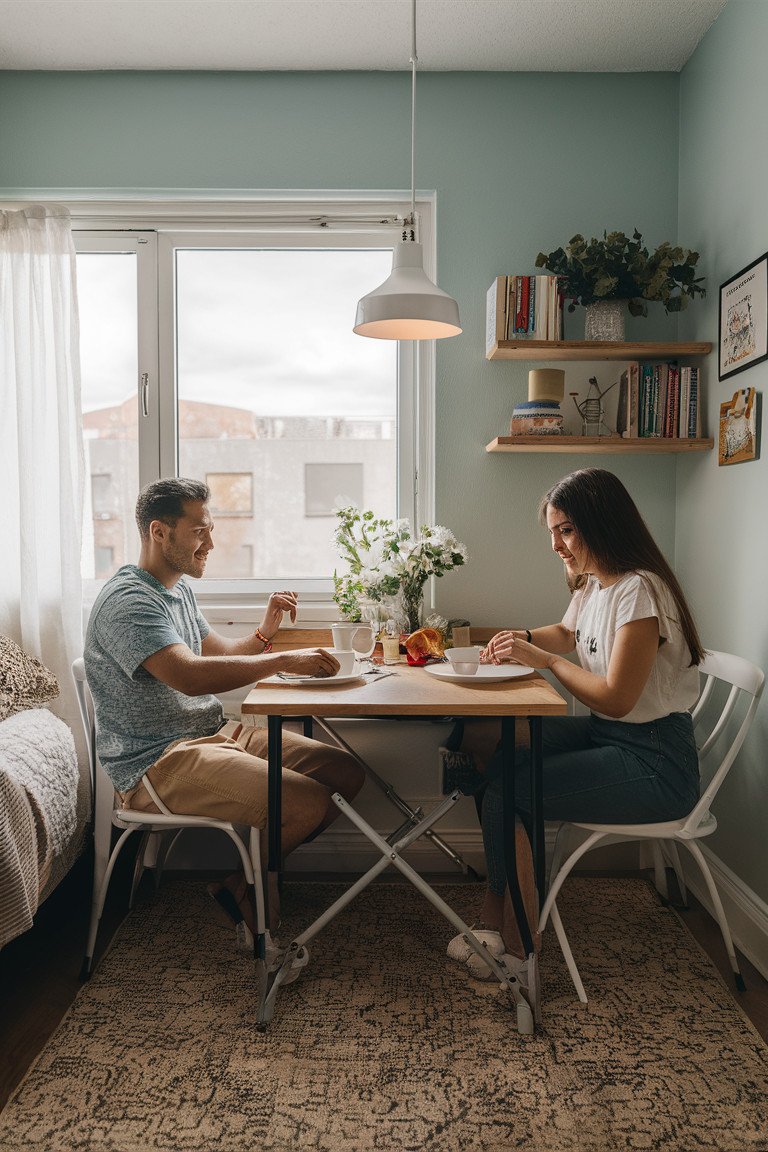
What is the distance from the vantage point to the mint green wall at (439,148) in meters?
3.01

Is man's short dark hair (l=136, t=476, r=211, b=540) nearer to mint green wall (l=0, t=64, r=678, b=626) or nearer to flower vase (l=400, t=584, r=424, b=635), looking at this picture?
flower vase (l=400, t=584, r=424, b=635)

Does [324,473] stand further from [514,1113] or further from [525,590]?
[514,1113]

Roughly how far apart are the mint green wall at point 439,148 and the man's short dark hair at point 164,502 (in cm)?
108

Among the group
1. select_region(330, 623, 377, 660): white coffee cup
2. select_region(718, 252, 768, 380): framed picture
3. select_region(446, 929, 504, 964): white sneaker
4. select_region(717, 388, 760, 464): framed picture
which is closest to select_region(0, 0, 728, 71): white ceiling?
select_region(718, 252, 768, 380): framed picture

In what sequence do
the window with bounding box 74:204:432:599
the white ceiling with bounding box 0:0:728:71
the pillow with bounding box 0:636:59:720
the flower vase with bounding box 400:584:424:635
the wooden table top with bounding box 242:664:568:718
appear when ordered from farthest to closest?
1. the window with bounding box 74:204:432:599
2. the flower vase with bounding box 400:584:424:635
3. the white ceiling with bounding box 0:0:728:71
4. the pillow with bounding box 0:636:59:720
5. the wooden table top with bounding box 242:664:568:718

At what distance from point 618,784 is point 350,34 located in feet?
8.07

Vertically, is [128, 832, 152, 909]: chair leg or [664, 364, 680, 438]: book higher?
[664, 364, 680, 438]: book

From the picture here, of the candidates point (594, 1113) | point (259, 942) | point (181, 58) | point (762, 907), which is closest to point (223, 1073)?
point (259, 942)

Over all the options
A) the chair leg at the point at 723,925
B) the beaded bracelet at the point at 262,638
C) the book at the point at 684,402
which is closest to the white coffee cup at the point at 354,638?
the beaded bracelet at the point at 262,638

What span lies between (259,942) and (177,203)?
98.0 inches

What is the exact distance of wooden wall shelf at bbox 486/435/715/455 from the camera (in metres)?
2.77

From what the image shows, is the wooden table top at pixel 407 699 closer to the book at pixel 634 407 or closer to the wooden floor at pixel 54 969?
the wooden floor at pixel 54 969

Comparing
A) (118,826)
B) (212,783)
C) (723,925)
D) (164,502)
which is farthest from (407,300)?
(723,925)

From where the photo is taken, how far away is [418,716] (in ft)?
6.27
